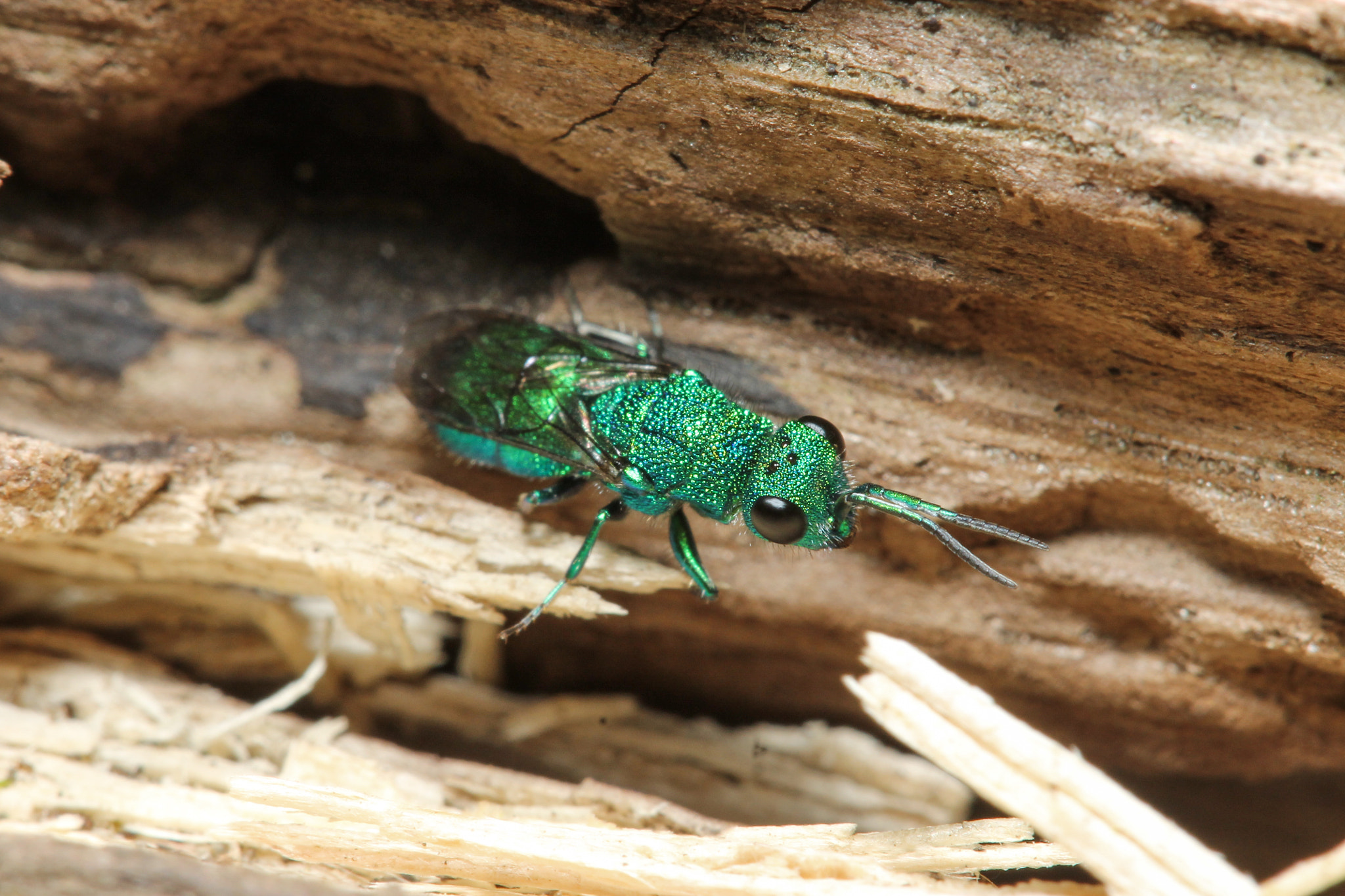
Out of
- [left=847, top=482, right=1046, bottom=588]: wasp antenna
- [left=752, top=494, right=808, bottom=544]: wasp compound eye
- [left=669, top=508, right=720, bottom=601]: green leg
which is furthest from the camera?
[left=669, top=508, right=720, bottom=601]: green leg

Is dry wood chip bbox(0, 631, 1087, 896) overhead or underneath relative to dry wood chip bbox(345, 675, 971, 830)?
overhead

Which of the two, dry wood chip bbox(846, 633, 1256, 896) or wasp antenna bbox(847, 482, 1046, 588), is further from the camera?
wasp antenna bbox(847, 482, 1046, 588)

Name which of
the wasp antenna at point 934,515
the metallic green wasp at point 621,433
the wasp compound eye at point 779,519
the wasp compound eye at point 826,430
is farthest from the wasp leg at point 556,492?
the wasp antenna at point 934,515

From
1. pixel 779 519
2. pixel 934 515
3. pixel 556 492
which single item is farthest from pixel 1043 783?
pixel 556 492

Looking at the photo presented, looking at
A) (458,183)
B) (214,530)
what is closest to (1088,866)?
(214,530)

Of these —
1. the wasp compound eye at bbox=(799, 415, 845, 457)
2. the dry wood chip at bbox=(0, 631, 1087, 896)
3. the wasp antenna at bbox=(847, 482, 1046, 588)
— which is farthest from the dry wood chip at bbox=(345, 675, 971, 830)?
the wasp compound eye at bbox=(799, 415, 845, 457)

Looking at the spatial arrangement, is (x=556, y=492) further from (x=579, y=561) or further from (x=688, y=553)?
(x=688, y=553)

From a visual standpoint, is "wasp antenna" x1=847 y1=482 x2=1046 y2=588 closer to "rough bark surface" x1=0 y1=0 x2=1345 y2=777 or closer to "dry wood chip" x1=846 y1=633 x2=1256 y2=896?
"rough bark surface" x1=0 y1=0 x2=1345 y2=777
